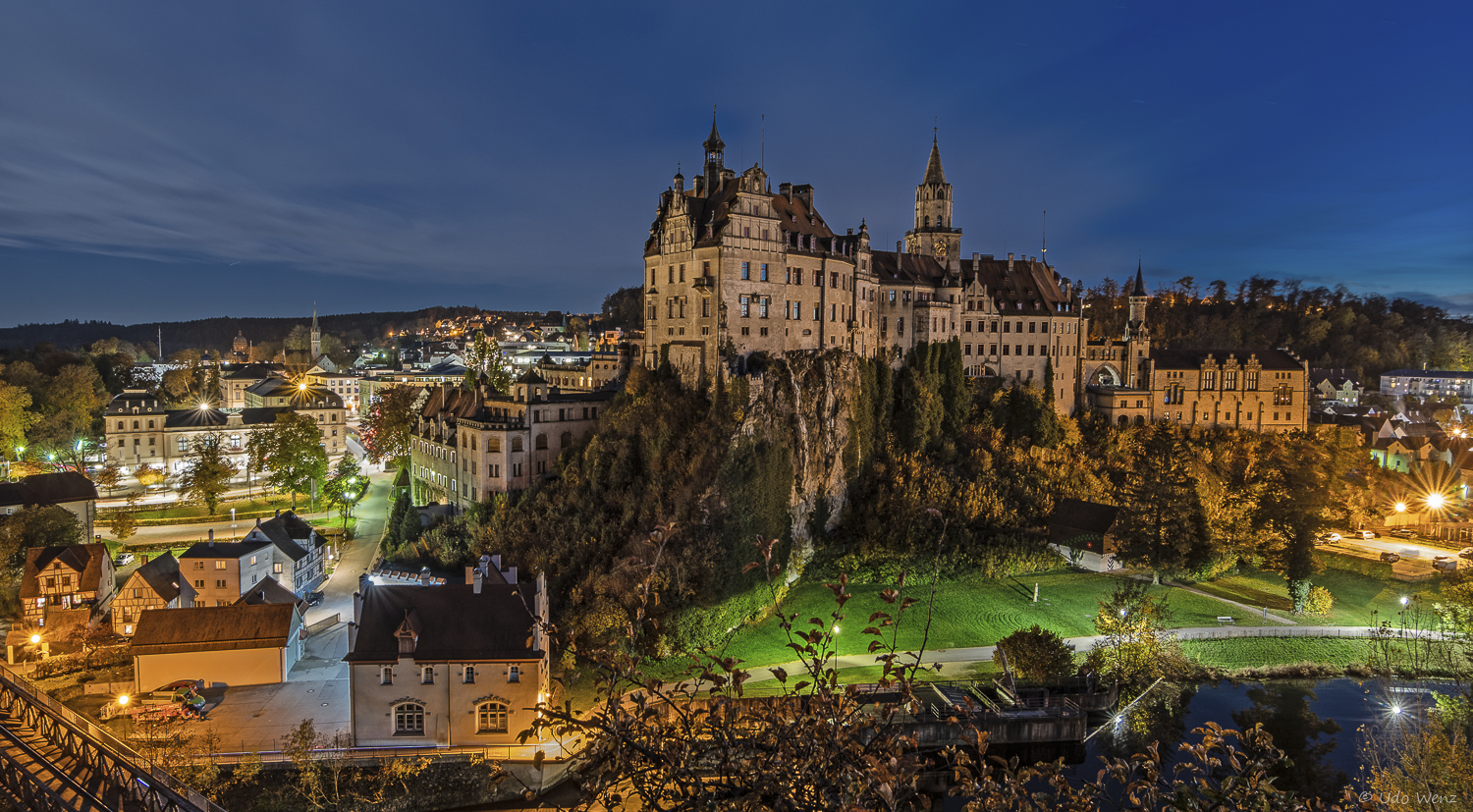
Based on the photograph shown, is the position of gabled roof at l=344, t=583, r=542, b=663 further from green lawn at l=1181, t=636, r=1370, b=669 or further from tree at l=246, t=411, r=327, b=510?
tree at l=246, t=411, r=327, b=510

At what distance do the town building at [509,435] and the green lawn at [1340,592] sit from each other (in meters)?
38.0

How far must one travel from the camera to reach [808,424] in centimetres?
4278

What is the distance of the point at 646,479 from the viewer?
39.6m

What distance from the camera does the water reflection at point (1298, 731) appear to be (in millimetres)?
27250

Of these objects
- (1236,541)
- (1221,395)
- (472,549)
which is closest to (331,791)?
(472,549)

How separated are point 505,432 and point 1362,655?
45.4 metres

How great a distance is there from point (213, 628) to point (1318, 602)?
52.7 metres

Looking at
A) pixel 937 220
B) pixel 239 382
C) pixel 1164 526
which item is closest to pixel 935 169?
pixel 937 220

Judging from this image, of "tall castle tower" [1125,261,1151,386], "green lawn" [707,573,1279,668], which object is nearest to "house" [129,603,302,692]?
"green lawn" [707,573,1279,668]

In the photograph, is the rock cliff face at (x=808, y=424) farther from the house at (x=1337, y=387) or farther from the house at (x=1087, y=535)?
the house at (x=1337, y=387)

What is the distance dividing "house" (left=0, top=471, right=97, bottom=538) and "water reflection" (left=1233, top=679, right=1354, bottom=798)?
214 ft

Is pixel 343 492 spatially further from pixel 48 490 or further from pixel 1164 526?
pixel 1164 526

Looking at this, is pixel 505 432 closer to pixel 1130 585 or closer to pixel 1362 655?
pixel 1130 585

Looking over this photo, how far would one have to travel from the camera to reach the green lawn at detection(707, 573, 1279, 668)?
3459cm
